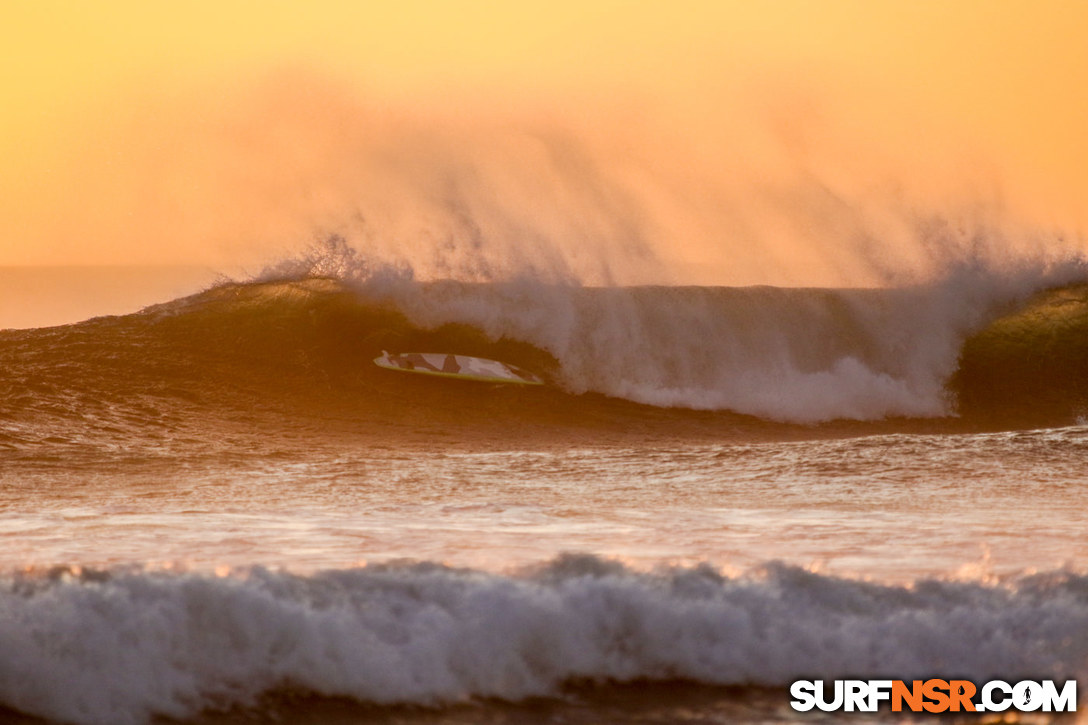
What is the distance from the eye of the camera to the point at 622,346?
12.8 metres

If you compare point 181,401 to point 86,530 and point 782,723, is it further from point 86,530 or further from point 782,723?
point 782,723

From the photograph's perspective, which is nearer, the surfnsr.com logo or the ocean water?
the surfnsr.com logo

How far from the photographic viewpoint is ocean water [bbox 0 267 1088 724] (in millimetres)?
3822

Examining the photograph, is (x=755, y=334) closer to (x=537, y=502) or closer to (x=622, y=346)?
(x=622, y=346)

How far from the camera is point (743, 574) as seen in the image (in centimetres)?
434

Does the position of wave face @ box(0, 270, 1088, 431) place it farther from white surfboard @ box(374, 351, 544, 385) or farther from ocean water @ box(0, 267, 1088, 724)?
white surfboard @ box(374, 351, 544, 385)

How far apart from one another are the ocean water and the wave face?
4cm

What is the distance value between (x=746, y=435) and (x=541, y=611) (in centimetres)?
755

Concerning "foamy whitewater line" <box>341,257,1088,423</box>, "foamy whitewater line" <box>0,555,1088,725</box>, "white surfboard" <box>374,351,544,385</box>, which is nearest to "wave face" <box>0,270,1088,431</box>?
"foamy whitewater line" <box>341,257,1088,423</box>

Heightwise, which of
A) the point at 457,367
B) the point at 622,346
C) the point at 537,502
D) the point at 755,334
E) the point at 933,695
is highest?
the point at 755,334

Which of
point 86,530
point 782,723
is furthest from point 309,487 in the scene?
point 782,723

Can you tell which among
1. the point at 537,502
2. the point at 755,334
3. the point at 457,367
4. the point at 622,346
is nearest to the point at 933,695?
the point at 537,502

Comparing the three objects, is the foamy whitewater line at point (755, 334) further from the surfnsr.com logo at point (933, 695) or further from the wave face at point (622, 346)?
the surfnsr.com logo at point (933, 695)

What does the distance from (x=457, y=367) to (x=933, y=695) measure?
29.0 feet
